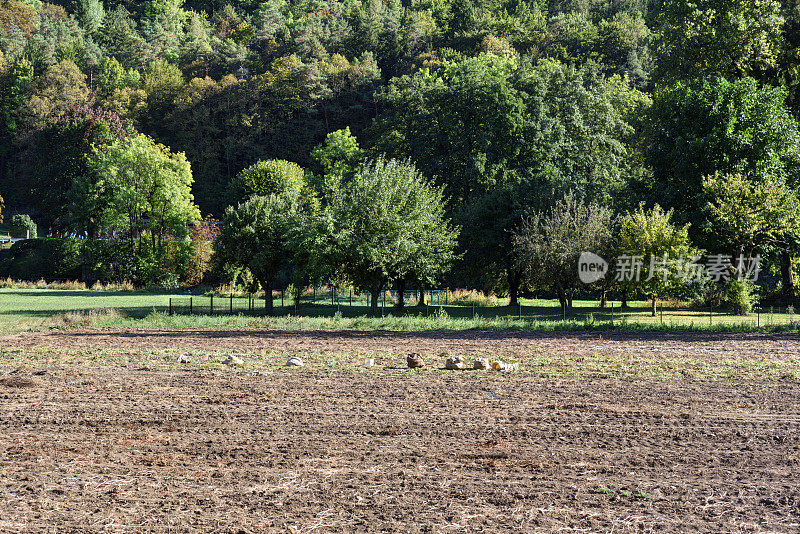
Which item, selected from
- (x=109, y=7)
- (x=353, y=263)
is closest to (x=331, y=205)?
(x=353, y=263)

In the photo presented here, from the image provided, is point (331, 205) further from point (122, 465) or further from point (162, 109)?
point (162, 109)

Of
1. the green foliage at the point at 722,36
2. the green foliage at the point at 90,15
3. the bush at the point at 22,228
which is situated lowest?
the bush at the point at 22,228

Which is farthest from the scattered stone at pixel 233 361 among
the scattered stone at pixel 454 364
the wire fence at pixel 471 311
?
the wire fence at pixel 471 311

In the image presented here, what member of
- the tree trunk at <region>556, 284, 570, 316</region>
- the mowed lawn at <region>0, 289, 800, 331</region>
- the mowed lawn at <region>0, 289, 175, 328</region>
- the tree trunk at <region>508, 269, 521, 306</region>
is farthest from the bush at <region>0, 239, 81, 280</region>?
the tree trunk at <region>556, 284, 570, 316</region>

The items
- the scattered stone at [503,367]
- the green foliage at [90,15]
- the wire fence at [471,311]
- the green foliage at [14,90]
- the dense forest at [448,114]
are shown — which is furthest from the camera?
the green foliage at [90,15]

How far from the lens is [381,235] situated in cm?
3725

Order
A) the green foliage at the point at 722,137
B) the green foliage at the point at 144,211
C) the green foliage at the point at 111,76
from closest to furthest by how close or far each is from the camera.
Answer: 1. the green foliage at the point at 722,137
2. the green foliage at the point at 144,211
3. the green foliage at the point at 111,76

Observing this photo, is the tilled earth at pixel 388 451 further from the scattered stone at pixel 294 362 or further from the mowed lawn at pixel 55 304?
the mowed lawn at pixel 55 304

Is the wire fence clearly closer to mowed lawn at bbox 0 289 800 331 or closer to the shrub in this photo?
mowed lawn at bbox 0 289 800 331

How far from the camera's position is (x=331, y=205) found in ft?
133

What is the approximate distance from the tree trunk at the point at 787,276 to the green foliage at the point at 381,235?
19569 mm

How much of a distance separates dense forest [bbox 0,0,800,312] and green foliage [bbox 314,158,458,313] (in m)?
0.72

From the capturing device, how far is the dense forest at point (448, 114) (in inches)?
1592

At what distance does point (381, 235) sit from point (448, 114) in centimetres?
2280
